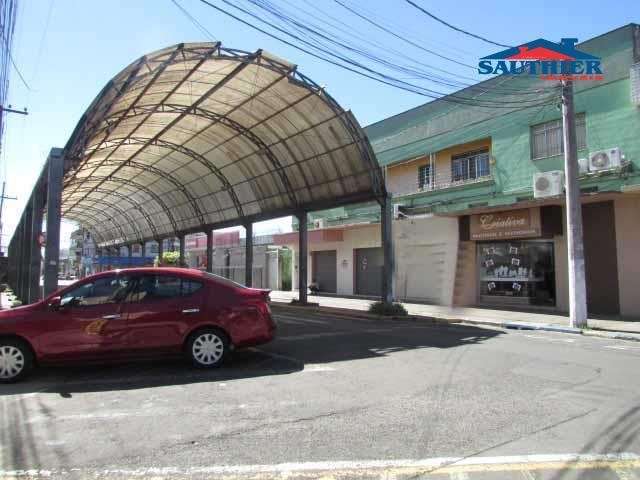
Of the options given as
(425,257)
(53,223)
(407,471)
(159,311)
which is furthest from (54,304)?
(425,257)

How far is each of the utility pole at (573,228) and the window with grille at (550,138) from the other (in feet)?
11.2

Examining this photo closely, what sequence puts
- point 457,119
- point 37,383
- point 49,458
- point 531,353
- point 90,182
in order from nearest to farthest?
point 49,458
point 37,383
point 531,353
point 457,119
point 90,182

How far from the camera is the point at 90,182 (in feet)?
109

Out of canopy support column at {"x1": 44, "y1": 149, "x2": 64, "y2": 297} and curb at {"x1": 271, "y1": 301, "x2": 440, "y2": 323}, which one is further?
curb at {"x1": 271, "y1": 301, "x2": 440, "y2": 323}

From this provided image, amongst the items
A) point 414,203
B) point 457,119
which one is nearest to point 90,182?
point 414,203

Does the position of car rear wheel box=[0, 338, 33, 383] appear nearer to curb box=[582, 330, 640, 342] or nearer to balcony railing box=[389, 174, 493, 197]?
curb box=[582, 330, 640, 342]

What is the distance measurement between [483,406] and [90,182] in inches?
1275

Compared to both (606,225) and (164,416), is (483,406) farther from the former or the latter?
(606,225)

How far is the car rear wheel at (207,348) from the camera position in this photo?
795cm

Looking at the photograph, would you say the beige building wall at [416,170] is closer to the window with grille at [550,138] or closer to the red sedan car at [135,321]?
the window with grille at [550,138]

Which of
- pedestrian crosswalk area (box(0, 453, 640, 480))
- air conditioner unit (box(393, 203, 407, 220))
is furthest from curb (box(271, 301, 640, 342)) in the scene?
pedestrian crosswalk area (box(0, 453, 640, 480))

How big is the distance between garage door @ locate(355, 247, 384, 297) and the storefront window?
21.9ft

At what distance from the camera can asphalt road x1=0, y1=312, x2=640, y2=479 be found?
434cm

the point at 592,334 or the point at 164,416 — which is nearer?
the point at 164,416
